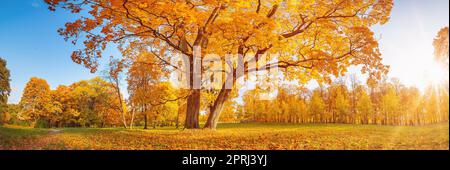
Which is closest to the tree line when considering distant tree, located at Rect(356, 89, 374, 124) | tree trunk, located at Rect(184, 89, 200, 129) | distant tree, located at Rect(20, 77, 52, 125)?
distant tree, located at Rect(356, 89, 374, 124)

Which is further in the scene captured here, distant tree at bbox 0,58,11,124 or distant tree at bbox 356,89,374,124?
distant tree at bbox 356,89,374,124

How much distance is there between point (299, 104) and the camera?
110 feet

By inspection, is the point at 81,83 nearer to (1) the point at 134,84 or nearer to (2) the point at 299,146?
(1) the point at 134,84

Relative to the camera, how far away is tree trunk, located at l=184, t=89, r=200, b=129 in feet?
40.3

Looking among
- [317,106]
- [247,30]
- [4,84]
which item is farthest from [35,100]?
[317,106]

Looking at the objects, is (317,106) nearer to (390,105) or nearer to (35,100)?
(390,105)

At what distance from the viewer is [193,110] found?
12.5m

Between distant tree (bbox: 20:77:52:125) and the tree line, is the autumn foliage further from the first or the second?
the tree line

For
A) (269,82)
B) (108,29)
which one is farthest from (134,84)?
(269,82)

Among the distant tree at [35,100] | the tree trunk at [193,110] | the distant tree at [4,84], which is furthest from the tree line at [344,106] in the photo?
the distant tree at [4,84]

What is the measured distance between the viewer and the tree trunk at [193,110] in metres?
12.3

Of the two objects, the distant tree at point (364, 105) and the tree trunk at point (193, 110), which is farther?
the distant tree at point (364, 105)

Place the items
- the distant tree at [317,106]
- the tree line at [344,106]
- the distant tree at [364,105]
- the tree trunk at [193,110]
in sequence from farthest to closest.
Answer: the distant tree at [317,106] < the distant tree at [364,105] < the tree line at [344,106] < the tree trunk at [193,110]

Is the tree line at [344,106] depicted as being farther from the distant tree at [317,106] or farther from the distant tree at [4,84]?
the distant tree at [4,84]
